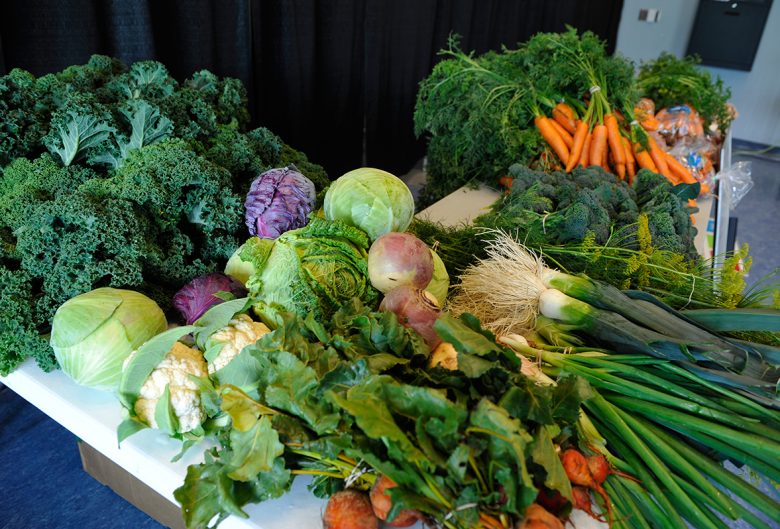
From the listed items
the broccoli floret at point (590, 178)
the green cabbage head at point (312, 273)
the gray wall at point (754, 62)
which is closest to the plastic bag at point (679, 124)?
the broccoli floret at point (590, 178)

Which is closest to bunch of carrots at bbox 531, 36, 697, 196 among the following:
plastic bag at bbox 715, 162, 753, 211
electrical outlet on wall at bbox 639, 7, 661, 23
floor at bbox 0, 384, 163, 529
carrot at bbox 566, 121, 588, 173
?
carrot at bbox 566, 121, 588, 173

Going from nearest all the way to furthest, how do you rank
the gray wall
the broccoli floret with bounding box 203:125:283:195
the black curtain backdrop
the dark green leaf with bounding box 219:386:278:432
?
the dark green leaf with bounding box 219:386:278:432 < the broccoli floret with bounding box 203:125:283:195 < the black curtain backdrop < the gray wall

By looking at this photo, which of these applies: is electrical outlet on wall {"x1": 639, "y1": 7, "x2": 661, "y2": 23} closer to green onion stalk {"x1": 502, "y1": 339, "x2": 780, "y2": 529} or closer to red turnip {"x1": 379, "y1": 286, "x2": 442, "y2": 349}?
green onion stalk {"x1": 502, "y1": 339, "x2": 780, "y2": 529}

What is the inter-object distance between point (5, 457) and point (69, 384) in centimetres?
115

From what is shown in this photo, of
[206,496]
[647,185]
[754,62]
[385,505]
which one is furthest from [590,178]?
[754,62]

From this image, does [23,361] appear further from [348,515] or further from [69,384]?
[348,515]

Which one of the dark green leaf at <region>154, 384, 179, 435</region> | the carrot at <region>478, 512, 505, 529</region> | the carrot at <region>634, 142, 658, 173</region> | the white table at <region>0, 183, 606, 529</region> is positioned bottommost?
the white table at <region>0, 183, 606, 529</region>

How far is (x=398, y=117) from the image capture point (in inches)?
171

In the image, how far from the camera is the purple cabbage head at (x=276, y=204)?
4.20 ft

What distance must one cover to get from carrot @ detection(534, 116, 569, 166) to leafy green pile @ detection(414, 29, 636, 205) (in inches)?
1.4

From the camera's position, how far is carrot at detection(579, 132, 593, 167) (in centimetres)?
242

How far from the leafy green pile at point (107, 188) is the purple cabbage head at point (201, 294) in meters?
0.05

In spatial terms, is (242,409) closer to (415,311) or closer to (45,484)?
(415,311)

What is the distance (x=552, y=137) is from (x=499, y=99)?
341 mm
